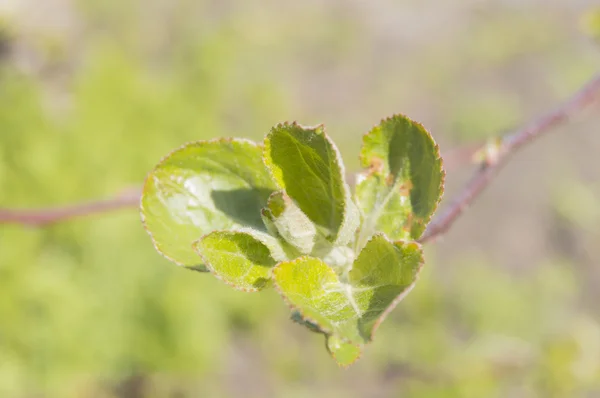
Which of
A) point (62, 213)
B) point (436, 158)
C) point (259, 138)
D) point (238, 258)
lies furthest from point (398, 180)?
point (259, 138)

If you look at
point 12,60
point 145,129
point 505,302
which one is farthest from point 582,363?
point 12,60

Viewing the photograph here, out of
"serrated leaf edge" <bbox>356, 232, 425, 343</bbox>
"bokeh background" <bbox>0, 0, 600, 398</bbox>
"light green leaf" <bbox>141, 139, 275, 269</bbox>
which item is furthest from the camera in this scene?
"bokeh background" <bbox>0, 0, 600, 398</bbox>

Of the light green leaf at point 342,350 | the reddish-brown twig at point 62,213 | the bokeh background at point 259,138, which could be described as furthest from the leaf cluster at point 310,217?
the bokeh background at point 259,138

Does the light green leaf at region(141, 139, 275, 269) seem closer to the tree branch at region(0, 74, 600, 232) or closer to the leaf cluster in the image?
the leaf cluster

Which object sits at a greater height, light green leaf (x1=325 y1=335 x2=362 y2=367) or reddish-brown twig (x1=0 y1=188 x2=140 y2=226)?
reddish-brown twig (x1=0 y1=188 x2=140 y2=226)

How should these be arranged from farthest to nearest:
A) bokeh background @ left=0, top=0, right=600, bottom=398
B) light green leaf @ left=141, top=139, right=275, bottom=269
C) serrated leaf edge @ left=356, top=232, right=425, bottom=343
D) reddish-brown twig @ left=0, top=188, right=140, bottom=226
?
bokeh background @ left=0, top=0, right=600, bottom=398
reddish-brown twig @ left=0, top=188, right=140, bottom=226
light green leaf @ left=141, top=139, right=275, bottom=269
serrated leaf edge @ left=356, top=232, right=425, bottom=343

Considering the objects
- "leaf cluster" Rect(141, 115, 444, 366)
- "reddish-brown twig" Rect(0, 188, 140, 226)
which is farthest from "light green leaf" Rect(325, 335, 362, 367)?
"reddish-brown twig" Rect(0, 188, 140, 226)

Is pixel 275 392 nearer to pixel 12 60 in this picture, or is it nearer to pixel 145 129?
pixel 145 129
